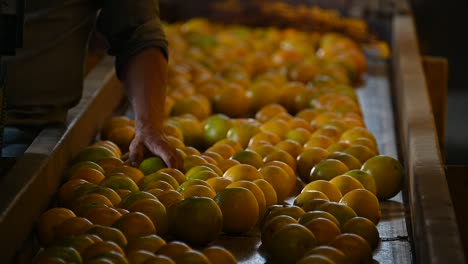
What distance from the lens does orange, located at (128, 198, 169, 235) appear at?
2131 mm

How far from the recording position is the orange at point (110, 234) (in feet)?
6.35

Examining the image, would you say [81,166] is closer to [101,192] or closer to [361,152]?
[101,192]

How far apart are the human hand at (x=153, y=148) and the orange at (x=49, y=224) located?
515 millimetres

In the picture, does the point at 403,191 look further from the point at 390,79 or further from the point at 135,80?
the point at 390,79

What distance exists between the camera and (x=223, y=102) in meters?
3.71

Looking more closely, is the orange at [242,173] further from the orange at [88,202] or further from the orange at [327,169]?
the orange at [88,202]

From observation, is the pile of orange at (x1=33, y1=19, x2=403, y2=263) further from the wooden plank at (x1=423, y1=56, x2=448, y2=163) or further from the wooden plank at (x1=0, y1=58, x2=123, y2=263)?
the wooden plank at (x1=423, y1=56, x2=448, y2=163)

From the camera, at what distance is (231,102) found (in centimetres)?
371

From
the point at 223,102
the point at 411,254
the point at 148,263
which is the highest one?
the point at 148,263

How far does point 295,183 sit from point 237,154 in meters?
0.22

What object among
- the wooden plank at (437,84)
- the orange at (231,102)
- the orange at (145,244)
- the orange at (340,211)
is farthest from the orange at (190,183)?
the wooden plank at (437,84)

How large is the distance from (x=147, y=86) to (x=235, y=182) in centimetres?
49

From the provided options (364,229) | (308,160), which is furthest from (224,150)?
(364,229)

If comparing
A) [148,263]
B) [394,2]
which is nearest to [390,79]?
[394,2]
